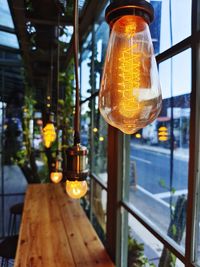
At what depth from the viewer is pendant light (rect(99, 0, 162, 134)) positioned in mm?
669

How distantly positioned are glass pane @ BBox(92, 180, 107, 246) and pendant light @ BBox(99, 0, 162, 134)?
7.32 feet

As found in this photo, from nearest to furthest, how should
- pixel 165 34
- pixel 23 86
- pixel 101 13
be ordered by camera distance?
pixel 165 34 → pixel 101 13 → pixel 23 86

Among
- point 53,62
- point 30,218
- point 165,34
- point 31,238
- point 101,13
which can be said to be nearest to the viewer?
point 165,34

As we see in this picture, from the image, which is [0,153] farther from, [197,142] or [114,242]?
[197,142]

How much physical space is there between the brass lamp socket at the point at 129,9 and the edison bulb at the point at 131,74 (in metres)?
0.01

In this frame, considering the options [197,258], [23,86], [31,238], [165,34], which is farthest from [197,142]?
[23,86]

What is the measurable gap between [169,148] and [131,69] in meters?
1.59

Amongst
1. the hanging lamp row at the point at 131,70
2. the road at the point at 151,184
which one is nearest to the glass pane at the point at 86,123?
the road at the point at 151,184

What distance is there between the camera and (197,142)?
3.11 ft

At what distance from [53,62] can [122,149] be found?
2180mm

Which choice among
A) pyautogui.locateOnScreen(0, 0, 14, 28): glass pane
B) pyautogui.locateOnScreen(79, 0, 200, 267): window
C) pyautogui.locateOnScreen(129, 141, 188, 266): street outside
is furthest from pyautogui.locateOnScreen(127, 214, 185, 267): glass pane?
pyautogui.locateOnScreen(0, 0, 14, 28): glass pane

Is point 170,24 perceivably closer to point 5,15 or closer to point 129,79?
point 129,79

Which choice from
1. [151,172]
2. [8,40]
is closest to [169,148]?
[151,172]

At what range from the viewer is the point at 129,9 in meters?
0.64
